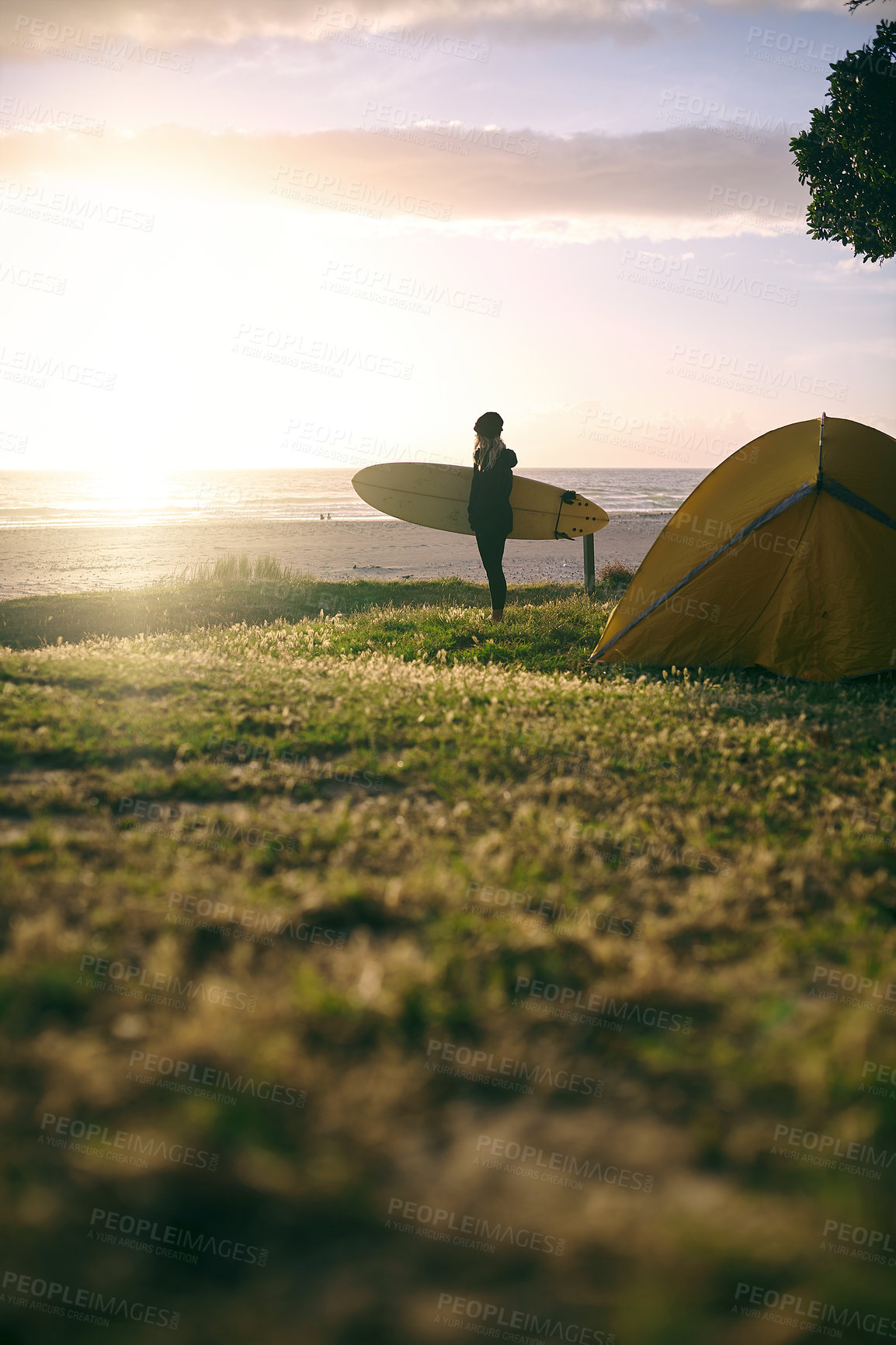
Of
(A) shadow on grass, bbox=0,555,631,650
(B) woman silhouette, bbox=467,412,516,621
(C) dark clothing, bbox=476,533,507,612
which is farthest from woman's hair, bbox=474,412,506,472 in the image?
(A) shadow on grass, bbox=0,555,631,650

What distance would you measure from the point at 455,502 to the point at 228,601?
6.32m

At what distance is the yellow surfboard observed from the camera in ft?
66.4

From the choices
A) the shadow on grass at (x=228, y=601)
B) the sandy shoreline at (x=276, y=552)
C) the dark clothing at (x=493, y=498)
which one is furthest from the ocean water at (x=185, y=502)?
the dark clothing at (x=493, y=498)

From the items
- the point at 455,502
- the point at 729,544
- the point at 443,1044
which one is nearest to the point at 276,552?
the point at 455,502

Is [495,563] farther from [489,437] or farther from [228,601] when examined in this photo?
[228,601]

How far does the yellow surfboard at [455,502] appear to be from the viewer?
20250 mm

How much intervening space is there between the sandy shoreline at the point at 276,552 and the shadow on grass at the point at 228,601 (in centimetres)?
352

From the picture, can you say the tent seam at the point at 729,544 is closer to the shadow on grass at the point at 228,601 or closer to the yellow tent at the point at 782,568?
the yellow tent at the point at 782,568

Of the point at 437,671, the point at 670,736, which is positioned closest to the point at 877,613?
the point at 670,736

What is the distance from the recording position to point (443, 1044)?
3.09 m

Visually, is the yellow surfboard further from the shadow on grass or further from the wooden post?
the shadow on grass

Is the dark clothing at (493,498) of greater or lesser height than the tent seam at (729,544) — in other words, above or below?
above

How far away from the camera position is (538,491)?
20375 millimetres

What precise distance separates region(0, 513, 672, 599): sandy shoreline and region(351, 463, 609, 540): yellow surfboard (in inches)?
164
